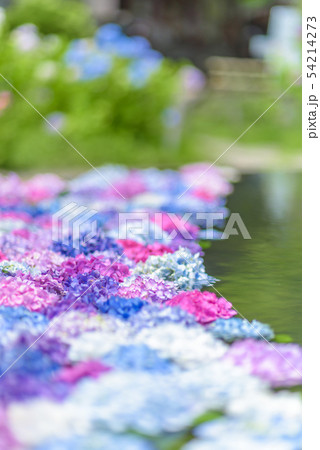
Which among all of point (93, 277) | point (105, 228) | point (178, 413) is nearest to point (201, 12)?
point (105, 228)

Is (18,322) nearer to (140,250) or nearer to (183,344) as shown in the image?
(183,344)

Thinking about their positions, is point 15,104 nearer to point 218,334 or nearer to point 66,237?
point 66,237

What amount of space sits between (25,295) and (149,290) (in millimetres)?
414

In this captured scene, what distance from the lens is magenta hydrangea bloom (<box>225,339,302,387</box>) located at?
209cm

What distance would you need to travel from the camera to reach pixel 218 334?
2381 millimetres

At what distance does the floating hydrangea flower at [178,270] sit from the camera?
2893 mm

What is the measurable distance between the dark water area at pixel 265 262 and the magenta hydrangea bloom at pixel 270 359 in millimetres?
151

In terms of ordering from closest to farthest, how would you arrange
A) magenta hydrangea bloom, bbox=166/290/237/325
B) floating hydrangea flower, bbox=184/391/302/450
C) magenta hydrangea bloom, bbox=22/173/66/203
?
floating hydrangea flower, bbox=184/391/302/450 < magenta hydrangea bloom, bbox=166/290/237/325 < magenta hydrangea bloom, bbox=22/173/66/203

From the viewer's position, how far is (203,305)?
2.58 meters

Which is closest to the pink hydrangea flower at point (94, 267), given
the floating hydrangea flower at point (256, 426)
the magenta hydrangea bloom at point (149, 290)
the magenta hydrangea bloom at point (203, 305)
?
the magenta hydrangea bloom at point (149, 290)

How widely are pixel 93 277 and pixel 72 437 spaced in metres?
1.15
